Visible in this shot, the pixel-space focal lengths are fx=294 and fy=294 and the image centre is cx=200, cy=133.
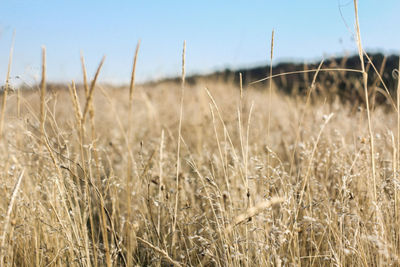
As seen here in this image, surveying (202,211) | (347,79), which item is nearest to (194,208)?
(202,211)

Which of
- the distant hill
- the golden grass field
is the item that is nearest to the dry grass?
the golden grass field

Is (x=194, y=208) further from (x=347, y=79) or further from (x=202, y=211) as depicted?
(x=347, y=79)

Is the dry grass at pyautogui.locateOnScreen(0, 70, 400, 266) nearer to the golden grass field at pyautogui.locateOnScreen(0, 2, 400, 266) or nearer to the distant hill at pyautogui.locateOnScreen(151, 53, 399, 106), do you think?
the golden grass field at pyautogui.locateOnScreen(0, 2, 400, 266)

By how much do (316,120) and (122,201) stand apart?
2.49 metres

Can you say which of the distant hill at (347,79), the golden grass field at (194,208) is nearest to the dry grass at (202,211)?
the golden grass field at (194,208)

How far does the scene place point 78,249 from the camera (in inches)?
54.4

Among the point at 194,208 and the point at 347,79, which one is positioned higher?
the point at 347,79

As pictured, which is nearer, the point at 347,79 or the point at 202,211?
the point at 202,211

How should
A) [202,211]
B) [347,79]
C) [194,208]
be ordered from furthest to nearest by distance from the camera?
[347,79]
[202,211]
[194,208]

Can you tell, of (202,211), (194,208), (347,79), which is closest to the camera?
(194,208)

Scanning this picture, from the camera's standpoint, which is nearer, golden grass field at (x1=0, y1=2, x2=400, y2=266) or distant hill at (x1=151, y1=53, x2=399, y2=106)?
golden grass field at (x1=0, y1=2, x2=400, y2=266)

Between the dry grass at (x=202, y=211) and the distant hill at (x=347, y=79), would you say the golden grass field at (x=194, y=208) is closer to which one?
the dry grass at (x=202, y=211)

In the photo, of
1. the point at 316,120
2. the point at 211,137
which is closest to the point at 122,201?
the point at 211,137

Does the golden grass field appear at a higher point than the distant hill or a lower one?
lower
